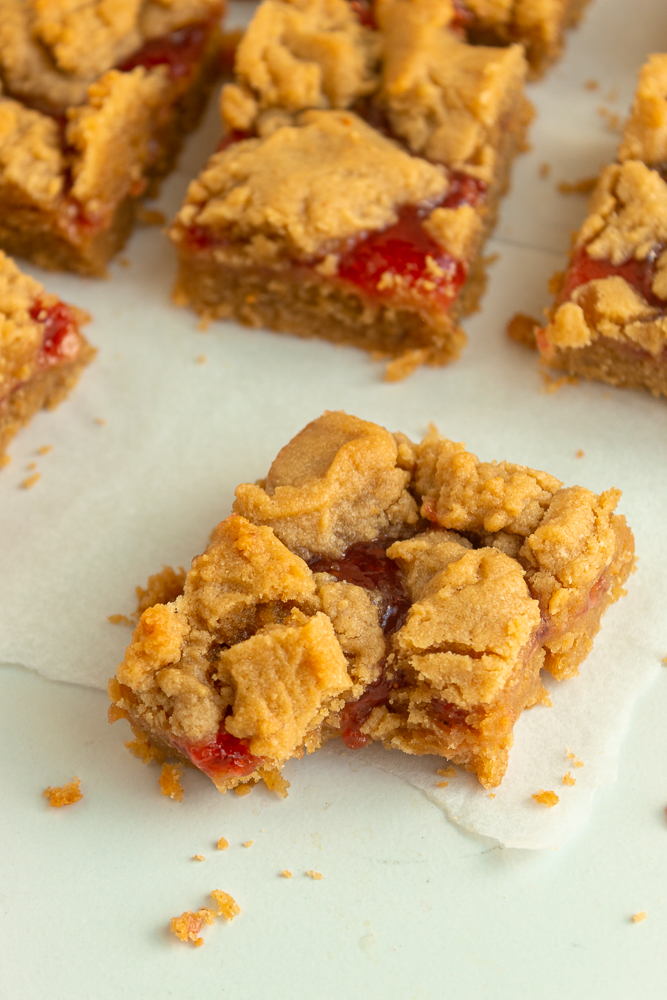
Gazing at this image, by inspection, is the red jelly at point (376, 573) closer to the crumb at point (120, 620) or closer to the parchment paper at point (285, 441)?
the parchment paper at point (285, 441)

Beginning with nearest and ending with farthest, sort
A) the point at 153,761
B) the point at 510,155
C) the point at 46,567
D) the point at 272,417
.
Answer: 1. the point at 153,761
2. the point at 46,567
3. the point at 272,417
4. the point at 510,155

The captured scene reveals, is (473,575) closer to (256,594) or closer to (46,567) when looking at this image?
(256,594)

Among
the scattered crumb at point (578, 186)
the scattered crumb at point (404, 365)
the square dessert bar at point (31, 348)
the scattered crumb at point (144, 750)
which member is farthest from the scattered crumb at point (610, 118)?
the scattered crumb at point (144, 750)

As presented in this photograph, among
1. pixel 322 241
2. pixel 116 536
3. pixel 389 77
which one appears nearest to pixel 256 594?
pixel 116 536

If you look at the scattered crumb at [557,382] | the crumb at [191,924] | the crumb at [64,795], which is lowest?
the crumb at [191,924]

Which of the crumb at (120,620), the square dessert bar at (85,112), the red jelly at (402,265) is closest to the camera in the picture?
the crumb at (120,620)

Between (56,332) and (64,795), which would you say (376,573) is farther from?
(56,332)

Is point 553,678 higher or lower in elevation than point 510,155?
lower
